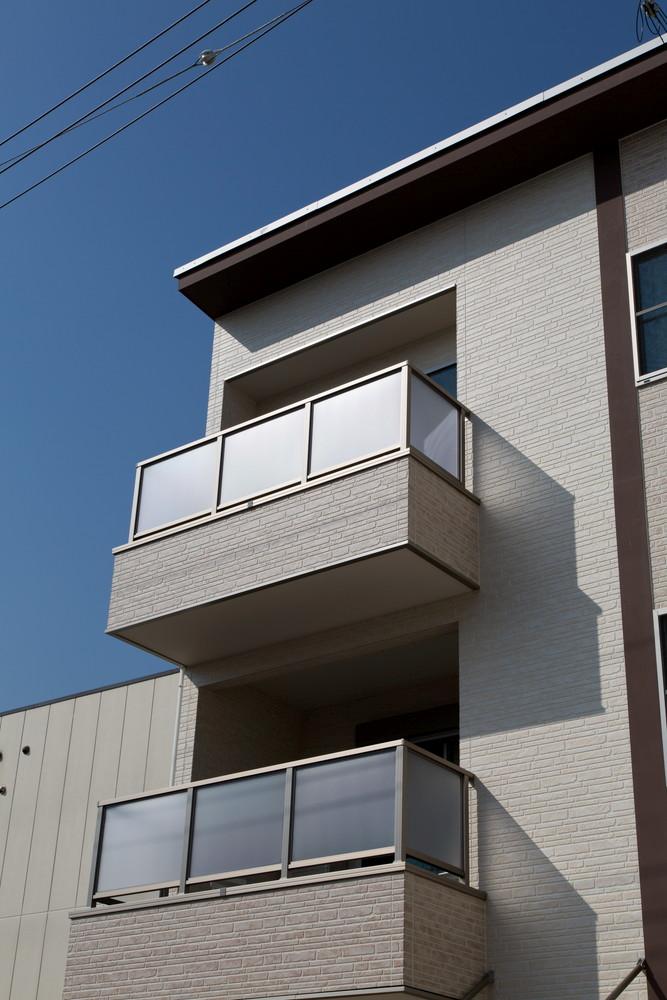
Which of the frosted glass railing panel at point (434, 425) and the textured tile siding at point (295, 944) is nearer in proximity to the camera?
the textured tile siding at point (295, 944)

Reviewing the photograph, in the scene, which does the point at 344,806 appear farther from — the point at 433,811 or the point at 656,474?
the point at 656,474

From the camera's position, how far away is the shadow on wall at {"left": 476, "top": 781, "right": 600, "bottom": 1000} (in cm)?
1078

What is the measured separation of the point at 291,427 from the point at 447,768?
14.1 ft

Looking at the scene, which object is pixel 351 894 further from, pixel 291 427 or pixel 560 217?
pixel 560 217

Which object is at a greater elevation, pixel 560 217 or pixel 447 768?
pixel 560 217

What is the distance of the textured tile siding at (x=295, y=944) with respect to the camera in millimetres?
10594

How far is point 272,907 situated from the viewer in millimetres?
11391

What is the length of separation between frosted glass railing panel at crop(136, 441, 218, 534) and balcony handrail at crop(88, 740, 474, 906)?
335 cm

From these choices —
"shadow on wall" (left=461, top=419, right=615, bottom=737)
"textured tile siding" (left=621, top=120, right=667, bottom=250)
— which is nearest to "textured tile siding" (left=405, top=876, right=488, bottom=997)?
"shadow on wall" (left=461, top=419, right=615, bottom=737)

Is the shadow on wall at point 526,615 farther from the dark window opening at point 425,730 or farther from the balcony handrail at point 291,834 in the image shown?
the dark window opening at point 425,730

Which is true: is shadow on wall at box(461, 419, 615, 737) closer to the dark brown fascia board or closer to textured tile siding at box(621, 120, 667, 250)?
textured tile siding at box(621, 120, 667, 250)

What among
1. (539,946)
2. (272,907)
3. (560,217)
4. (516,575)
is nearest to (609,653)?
(516,575)

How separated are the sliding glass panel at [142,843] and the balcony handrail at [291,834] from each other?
0.4 inches

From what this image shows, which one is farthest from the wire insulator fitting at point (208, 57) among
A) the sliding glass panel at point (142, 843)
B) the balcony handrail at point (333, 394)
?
the sliding glass panel at point (142, 843)
